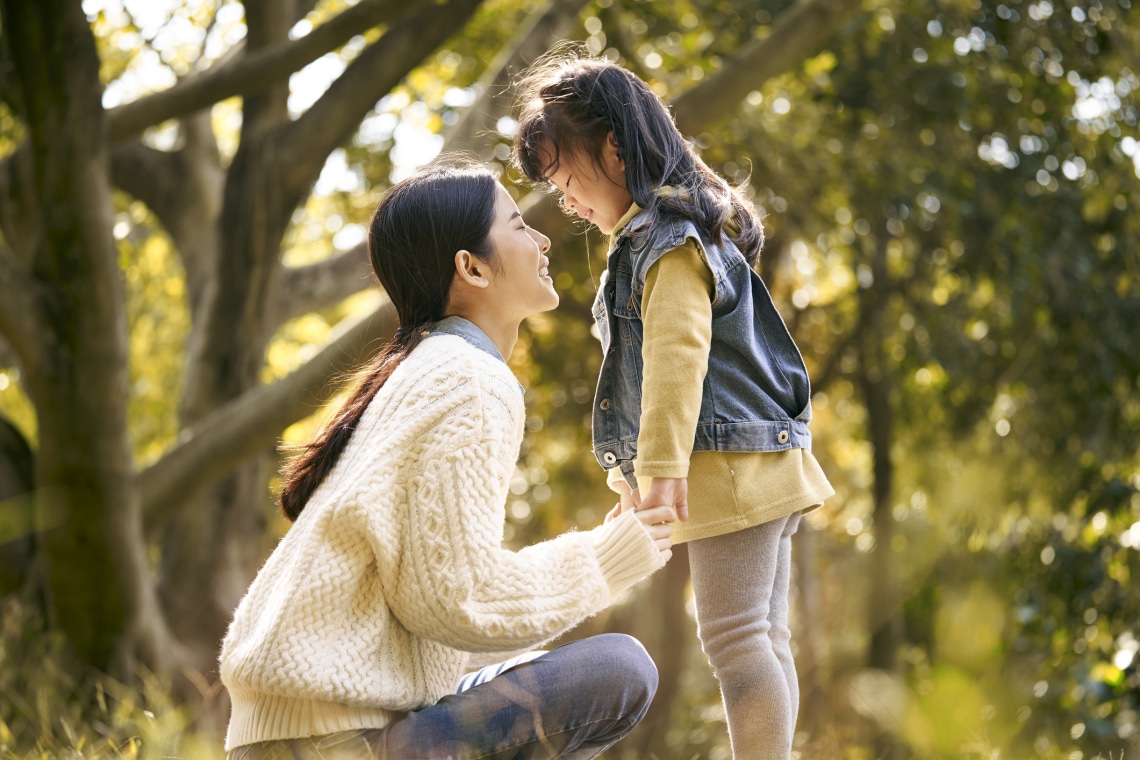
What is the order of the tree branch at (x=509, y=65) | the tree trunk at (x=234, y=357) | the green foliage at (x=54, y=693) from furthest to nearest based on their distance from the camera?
1. the tree trunk at (x=234, y=357)
2. the tree branch at (x=509, y=65)
3. the green foliage at (x=54, y=693)

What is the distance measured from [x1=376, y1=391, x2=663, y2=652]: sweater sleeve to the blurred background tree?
2.58 ft

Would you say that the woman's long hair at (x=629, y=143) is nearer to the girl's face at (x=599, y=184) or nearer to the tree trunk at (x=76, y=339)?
the girl's face at (x=599, y=184)

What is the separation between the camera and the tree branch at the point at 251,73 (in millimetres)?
3928

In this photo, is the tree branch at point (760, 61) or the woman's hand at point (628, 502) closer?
the woman's hand at point (628, 502)

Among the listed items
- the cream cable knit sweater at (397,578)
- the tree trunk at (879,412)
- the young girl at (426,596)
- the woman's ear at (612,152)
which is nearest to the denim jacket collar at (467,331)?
the young girl at (426,596)

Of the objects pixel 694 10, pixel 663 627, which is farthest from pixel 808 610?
pixel 694 10

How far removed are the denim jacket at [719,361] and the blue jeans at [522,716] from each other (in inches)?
18.8

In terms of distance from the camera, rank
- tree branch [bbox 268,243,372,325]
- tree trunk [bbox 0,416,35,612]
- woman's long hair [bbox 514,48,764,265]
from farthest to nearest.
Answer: tree branch [bbox 268,243,372,325] < tree trunk [bbox 0,416,35,612] < woman's long hair [bbox 514,48,764,265]

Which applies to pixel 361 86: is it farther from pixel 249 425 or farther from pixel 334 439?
pixel 334 439

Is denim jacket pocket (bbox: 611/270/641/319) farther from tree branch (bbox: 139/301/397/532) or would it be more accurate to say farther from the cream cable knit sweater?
tree branch (bbox: 139/301/397/532)

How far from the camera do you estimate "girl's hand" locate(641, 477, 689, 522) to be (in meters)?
1.86

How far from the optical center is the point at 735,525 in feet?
6.37

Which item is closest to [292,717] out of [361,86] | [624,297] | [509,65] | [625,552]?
[625,552]

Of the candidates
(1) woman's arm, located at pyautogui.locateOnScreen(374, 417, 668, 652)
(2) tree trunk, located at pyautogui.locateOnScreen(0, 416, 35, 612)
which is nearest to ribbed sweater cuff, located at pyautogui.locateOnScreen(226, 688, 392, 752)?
(1) woman's arm, located at pyautogui.locateOnScreen(374, 417, 668, 652)
